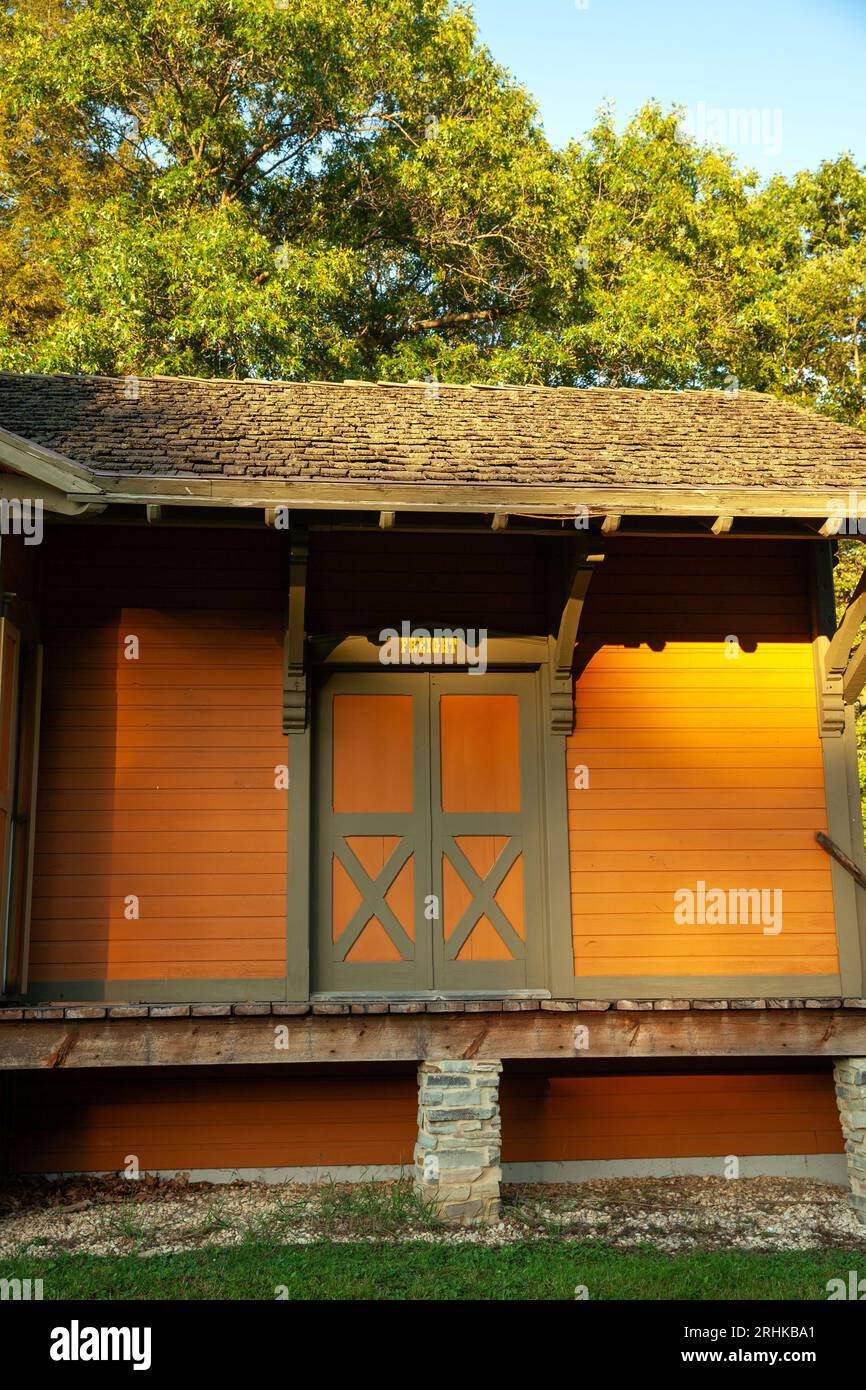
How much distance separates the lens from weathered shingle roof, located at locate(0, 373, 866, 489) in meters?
7.32

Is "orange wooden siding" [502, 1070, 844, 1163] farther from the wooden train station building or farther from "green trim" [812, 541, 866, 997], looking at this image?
"green trim" [812, 541, 866, 997]

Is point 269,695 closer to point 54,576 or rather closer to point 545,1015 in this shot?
point 54,576

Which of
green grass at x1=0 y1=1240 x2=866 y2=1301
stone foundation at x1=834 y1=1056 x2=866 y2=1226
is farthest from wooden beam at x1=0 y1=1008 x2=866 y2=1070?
green grass at x1=0 y1=1240 x2=866 y2=1301

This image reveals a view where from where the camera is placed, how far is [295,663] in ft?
25.1

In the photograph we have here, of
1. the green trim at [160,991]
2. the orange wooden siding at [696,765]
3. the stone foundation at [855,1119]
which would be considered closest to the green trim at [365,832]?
the green trim at [160,991]

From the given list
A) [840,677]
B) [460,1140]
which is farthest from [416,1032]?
[840,677]

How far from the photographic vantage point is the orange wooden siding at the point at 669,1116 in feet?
25.7

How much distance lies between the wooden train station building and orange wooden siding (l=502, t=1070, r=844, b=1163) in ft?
0.06

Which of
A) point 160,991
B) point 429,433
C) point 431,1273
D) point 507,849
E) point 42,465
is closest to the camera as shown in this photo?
point 431,1273

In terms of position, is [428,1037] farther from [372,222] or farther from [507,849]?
[372,222]

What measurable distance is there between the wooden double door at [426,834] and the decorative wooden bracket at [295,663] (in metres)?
0.19

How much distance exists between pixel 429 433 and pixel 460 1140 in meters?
4.57

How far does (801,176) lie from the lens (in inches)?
785

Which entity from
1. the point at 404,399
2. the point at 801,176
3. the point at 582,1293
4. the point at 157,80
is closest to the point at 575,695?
the point at 404,399
